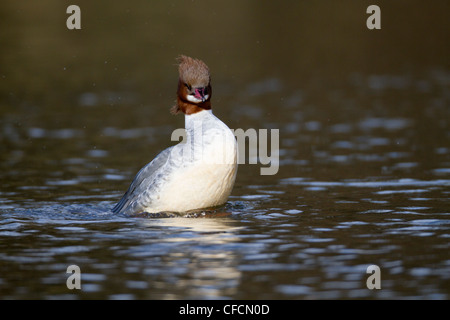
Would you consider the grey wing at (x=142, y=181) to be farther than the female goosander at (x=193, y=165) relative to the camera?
Yes

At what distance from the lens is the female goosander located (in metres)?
10.9

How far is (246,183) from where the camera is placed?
14.1m

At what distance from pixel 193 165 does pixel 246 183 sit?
3.22 m

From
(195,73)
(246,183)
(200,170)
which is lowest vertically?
(246,183)

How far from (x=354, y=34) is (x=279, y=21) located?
2.84m

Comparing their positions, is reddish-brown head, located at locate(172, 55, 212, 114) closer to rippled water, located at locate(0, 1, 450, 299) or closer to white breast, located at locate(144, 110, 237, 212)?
white breast, located at locate(144, 110, 237, 212)

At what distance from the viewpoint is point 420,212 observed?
1111 centimetres

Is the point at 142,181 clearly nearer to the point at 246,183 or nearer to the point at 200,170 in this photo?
the point at 200,170

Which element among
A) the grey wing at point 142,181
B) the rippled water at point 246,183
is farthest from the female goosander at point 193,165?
the rippled water at point 246,183

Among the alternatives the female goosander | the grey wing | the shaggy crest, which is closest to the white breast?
the female goosander

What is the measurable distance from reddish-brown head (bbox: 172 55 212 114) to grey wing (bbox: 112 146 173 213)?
64 cm

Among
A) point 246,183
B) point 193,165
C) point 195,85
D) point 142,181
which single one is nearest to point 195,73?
point 195,85

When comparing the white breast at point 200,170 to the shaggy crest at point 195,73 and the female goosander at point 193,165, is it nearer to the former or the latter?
the female goosander at point 193,165

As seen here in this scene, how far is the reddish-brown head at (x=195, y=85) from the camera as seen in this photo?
11352 millimetres
